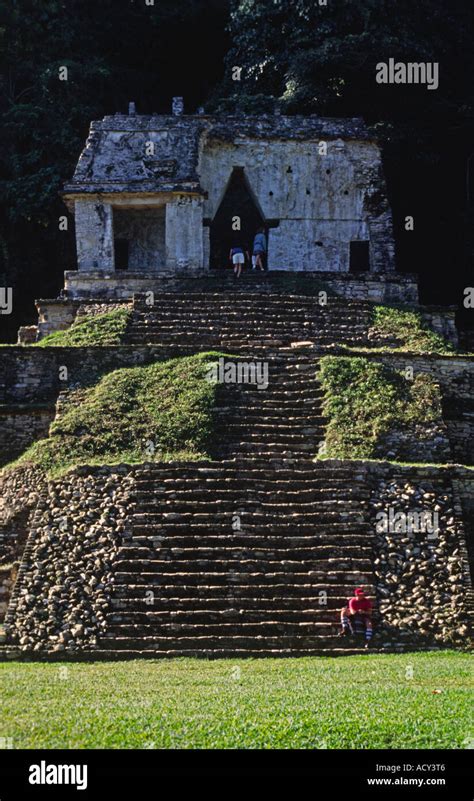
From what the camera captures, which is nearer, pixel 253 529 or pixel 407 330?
pixel 253 529

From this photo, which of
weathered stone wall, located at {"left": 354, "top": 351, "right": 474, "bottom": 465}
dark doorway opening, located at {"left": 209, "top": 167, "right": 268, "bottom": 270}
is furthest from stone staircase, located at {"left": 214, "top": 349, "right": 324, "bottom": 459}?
dark doorway opening, located at {"left": 209, "top": 167, "right": 268, "bottom": 270}

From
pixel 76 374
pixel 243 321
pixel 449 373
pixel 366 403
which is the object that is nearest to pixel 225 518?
pixel 366 403

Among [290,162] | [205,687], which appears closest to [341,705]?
[205,687]

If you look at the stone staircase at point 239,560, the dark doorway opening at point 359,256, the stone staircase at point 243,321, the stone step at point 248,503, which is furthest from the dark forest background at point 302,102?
the stone step at point 248,503

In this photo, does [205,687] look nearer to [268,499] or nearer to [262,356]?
[268,499]

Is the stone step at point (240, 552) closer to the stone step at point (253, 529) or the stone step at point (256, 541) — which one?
the stone step at point (256, 541)

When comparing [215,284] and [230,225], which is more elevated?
[230,225]

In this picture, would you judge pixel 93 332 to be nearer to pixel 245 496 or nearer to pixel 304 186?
pixel 245 496

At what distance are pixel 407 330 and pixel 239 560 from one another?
8.33m

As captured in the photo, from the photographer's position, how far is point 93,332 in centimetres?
A: 2362

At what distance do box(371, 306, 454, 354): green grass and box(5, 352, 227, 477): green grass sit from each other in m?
3.90

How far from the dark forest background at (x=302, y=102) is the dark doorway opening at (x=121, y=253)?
2218 millimetres

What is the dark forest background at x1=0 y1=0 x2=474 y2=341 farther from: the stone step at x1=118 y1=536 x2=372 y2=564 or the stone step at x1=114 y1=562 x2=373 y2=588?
the stone step at x1=114 y1=562 x2=373 y2=588

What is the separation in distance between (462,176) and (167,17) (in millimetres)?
9568
